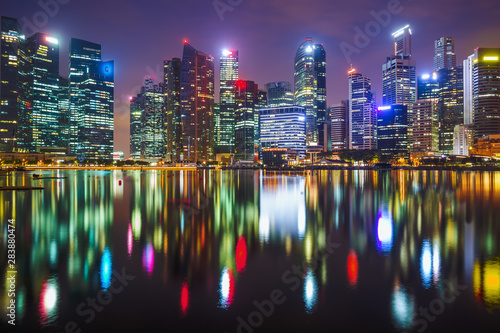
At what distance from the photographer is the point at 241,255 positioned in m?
15.0

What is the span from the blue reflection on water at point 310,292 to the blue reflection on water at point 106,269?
676 cm

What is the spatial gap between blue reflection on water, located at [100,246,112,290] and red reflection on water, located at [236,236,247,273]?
4796 millimetres

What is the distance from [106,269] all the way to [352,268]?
9890 millimetres

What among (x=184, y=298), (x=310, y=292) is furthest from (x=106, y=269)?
(x=310, y=292)

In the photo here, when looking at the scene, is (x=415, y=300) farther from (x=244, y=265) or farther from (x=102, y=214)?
(x=102, y=214)

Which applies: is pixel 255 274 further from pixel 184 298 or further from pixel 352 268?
pixel 352 268

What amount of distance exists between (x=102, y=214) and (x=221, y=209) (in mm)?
9823

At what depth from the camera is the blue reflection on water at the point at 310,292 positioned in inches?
382

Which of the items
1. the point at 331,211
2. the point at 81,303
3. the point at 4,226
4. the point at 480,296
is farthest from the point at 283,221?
the point at 4,226

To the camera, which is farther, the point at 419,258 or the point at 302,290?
the point at 419,258

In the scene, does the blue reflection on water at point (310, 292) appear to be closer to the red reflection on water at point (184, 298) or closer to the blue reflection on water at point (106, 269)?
the red reflection on water at point (184, 298)

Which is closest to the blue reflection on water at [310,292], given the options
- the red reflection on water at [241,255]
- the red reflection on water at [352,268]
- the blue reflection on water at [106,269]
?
the red reflection on water at [352,268]

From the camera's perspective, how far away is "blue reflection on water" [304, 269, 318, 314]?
9.71m

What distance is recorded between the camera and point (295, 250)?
15.9 meters
